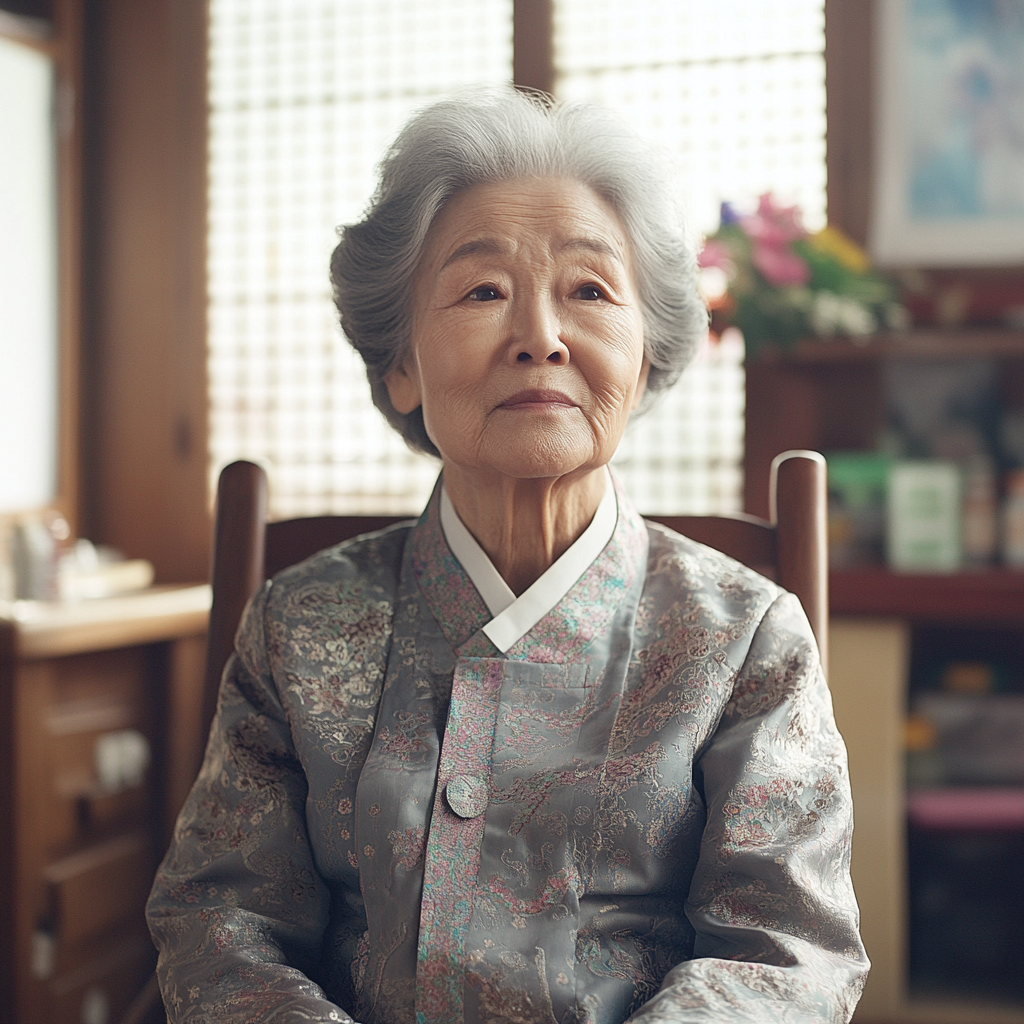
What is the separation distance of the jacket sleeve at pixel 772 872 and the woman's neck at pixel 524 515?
222 mm

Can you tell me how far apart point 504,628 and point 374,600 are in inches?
5.6

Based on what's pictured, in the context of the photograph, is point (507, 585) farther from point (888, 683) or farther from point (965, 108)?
point (965, 108)

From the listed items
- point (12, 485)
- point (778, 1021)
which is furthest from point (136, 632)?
point (778, 1021)

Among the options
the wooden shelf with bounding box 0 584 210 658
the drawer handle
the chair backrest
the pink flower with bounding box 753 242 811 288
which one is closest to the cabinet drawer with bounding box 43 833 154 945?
the drawer handle

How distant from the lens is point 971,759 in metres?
1.93

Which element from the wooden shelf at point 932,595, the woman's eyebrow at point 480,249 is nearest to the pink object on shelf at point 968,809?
the wooden shelf at point 932,595

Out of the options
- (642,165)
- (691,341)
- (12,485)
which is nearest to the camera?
(642,165)

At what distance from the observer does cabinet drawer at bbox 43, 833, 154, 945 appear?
1.82 m

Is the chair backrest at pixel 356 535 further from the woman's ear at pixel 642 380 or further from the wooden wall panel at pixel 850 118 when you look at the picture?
the wooden wall panel at pixel 850 118

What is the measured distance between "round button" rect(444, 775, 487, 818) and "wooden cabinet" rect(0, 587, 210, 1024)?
1075 millimetres

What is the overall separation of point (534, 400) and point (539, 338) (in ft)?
0.18

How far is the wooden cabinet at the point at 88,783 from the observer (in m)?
1.74

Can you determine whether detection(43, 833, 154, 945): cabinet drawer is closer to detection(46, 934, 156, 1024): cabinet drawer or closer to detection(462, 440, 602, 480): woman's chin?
detection(46, 934, 156, 1024): cabinet drawer

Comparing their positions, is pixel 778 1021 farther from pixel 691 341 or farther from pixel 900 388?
pixel 900 388
